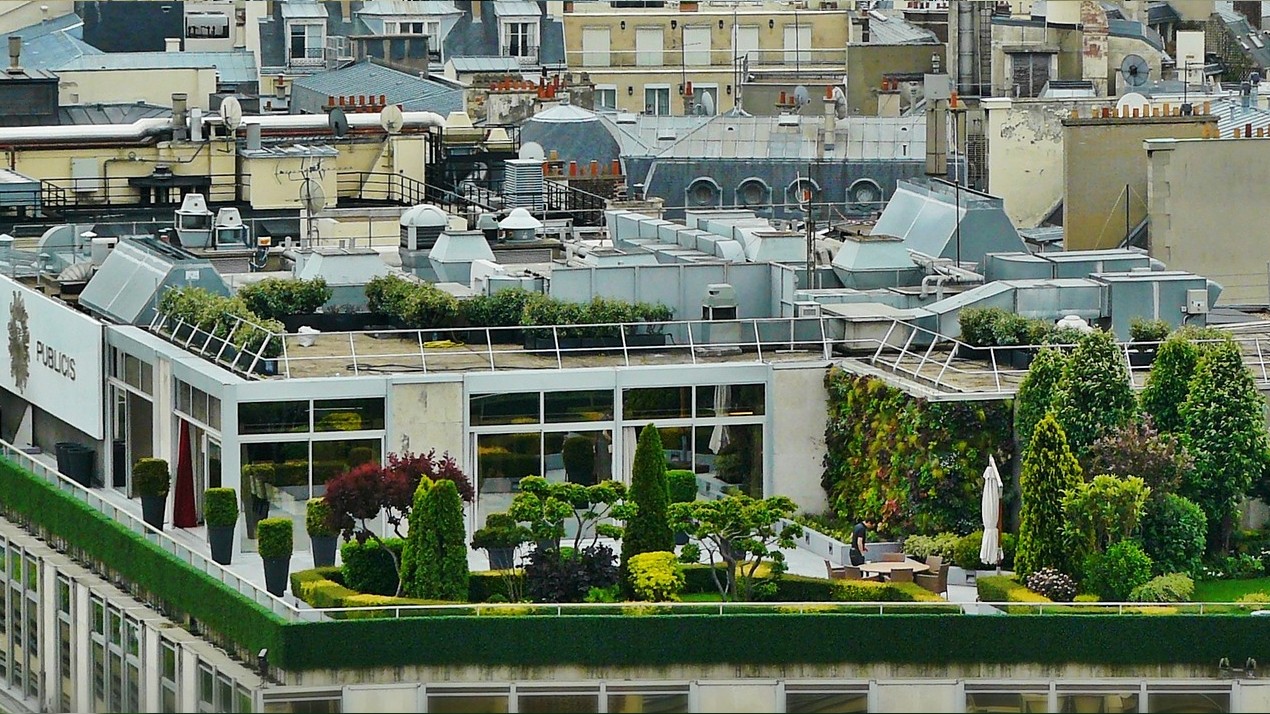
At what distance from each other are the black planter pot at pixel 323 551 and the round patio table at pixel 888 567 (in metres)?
7.60

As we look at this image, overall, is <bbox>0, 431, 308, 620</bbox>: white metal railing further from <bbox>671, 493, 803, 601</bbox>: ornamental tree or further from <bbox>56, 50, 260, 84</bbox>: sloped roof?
<bbox>56, 50, 260, 84</bbox>: sloped roof

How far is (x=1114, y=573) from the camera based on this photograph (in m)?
53.4

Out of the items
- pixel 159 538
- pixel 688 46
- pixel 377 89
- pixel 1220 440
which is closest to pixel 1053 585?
pixel 1220 440

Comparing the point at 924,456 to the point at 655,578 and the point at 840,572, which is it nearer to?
the point at 840,572

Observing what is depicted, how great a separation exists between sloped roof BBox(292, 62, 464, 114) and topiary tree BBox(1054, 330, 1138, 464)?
1947 inches

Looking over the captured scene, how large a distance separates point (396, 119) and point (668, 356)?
29140mm

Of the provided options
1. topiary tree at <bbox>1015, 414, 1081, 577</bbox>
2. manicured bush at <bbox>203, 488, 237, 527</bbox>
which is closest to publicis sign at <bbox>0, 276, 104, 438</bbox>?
manicured bush at <bbox>203, 488, 237, 527</bbox>

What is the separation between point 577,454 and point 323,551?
17.2ft

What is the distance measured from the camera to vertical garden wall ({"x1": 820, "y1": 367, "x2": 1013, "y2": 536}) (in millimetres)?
56156

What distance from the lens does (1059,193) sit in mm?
83188

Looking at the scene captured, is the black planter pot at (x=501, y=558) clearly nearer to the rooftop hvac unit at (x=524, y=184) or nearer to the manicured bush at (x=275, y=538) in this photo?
the manicured bush at (x=275, y=538)

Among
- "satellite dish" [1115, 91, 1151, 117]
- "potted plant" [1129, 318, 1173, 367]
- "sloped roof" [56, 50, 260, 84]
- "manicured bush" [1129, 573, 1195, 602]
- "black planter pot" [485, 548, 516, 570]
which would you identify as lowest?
"manicured bush" [1129, 573, 1195, 602]

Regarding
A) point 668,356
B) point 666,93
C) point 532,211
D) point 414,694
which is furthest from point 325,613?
point 666,93

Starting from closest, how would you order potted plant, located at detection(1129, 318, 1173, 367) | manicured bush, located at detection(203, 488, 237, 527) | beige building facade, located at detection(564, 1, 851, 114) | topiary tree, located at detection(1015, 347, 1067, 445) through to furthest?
topiary tree, located at detection(1015, 347, 1067, 445) < manicured bush, located at detection(203, 488, 237, 527) < potted plant, located at detection(1129, 318, 1173, 367) < beige building facade, located at detection(564, 1, 851, 114)
